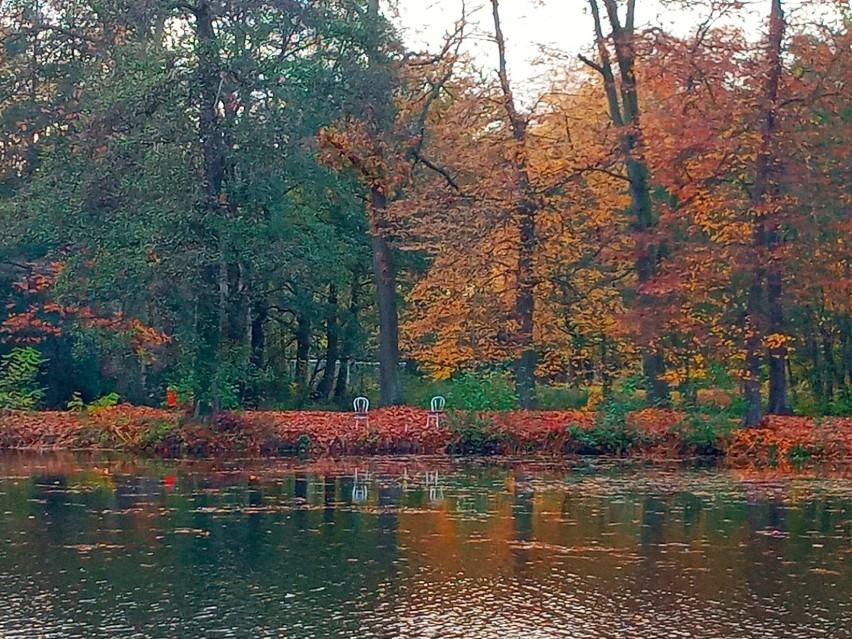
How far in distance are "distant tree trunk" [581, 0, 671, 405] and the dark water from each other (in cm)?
763

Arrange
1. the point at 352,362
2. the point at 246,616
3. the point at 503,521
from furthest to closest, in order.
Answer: the point at 352,362
the point at 503,521
the point at 246,616

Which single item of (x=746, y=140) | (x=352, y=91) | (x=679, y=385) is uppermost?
(x=352, y=91)

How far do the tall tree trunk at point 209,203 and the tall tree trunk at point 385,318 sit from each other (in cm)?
564

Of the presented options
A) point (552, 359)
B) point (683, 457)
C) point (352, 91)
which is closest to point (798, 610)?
point (683, 457)

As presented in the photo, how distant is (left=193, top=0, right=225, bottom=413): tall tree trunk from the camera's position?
2233cm

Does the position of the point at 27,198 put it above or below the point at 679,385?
above

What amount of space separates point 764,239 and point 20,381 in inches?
657

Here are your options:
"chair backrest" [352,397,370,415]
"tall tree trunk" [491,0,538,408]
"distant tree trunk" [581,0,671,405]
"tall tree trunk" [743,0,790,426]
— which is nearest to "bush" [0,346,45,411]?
"chair backrest" [352,397,370,415]

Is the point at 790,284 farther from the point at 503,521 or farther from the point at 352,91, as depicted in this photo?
the point at 503,521

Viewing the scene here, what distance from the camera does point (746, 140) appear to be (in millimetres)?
23031

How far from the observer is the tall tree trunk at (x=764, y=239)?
2281cm

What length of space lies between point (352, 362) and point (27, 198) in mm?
14373

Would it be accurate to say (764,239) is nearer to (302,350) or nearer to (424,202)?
(424,202)

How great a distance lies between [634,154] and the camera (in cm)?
2550
